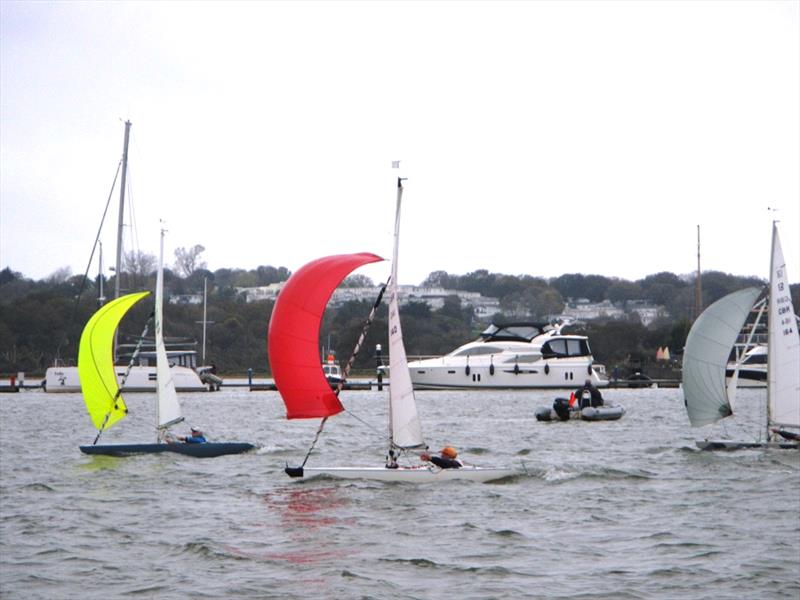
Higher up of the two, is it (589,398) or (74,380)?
(74,380)

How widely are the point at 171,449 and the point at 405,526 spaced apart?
927 cm

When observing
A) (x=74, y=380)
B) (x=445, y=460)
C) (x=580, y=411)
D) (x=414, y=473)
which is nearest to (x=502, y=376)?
(x=74, y=380)

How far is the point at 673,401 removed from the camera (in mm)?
51219

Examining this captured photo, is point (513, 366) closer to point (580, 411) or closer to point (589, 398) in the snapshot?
point (589, 398)

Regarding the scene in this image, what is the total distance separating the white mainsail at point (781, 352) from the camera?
→ 25312mm

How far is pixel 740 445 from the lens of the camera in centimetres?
2609

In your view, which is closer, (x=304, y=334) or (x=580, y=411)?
(x=304, y=334)

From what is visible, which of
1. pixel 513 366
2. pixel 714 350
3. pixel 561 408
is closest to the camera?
pixel 714 350

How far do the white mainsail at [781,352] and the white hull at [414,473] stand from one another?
699 centimetres

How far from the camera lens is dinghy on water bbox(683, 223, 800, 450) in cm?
2541

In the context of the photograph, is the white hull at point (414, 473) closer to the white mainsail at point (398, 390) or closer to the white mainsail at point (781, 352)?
the white mainsail at point (398, 390)

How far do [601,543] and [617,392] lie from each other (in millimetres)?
44593

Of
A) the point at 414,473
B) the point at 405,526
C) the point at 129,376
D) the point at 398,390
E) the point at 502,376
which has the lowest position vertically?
the point at 405,526

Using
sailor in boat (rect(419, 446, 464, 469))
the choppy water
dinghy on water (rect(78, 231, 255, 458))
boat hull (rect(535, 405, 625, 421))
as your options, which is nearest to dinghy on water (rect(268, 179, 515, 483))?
sailor in boat (rect(419, 446, 464, 469))
